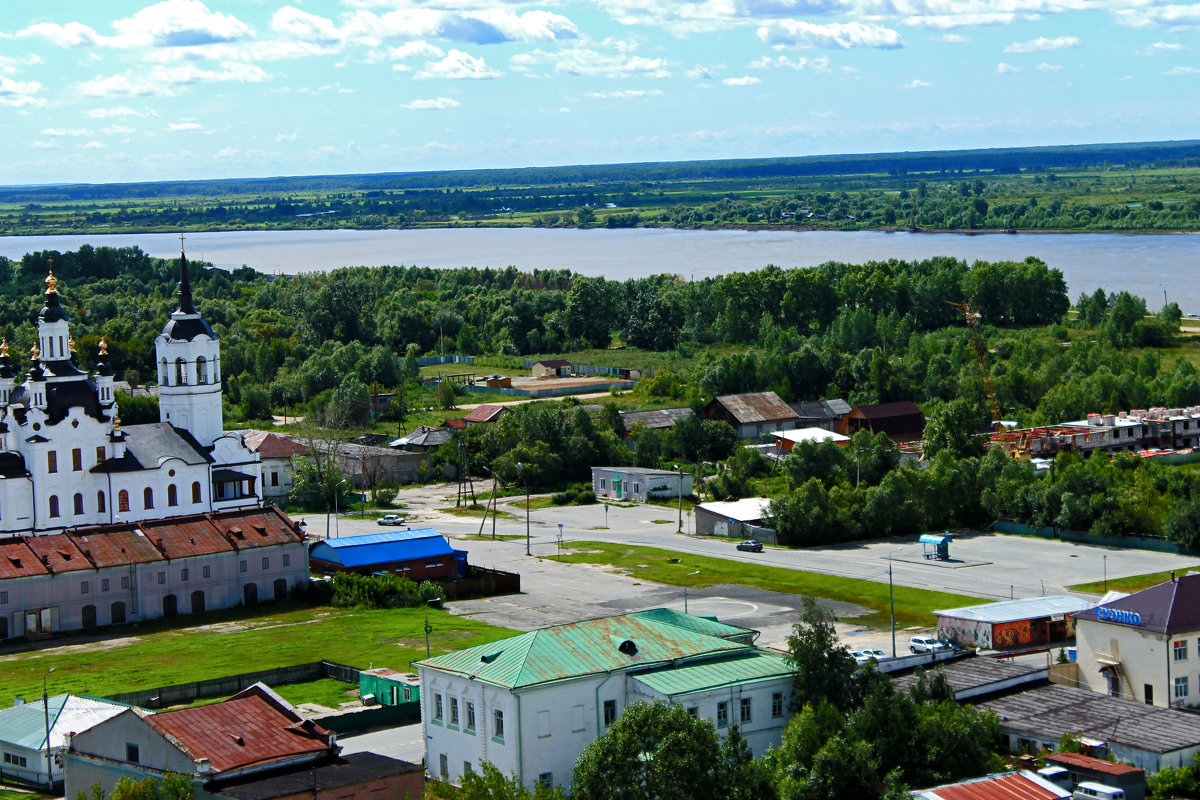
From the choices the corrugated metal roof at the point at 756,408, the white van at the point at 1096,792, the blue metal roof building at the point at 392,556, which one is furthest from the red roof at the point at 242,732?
the corrugated metal roof at the point at 756,408

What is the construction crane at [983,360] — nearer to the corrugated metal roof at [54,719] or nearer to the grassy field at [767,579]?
the grassy field at [767,579]

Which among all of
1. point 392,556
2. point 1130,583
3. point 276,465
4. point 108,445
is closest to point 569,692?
point 392,556

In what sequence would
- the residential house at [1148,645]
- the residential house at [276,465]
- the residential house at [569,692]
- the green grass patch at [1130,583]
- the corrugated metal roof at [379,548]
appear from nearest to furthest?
the residential house at [569,692] < the residential house at [1148,645] < the green grass patch at [1130,583] < the corrugated metal roof at [379,548] < the residential house at [276,465]

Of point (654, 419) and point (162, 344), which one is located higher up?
point (162, 344)

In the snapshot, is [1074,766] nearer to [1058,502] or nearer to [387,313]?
[1058,502]

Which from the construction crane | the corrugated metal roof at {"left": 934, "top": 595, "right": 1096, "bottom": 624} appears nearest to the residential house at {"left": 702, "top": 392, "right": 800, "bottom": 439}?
the construction crane

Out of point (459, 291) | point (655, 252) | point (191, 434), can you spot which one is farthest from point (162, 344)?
point (655, 252)

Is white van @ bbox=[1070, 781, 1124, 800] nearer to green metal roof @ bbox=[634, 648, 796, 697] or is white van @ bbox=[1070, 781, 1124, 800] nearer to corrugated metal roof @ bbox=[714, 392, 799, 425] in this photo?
green metal roof @ bbox=[634, 648, 796, 697]
